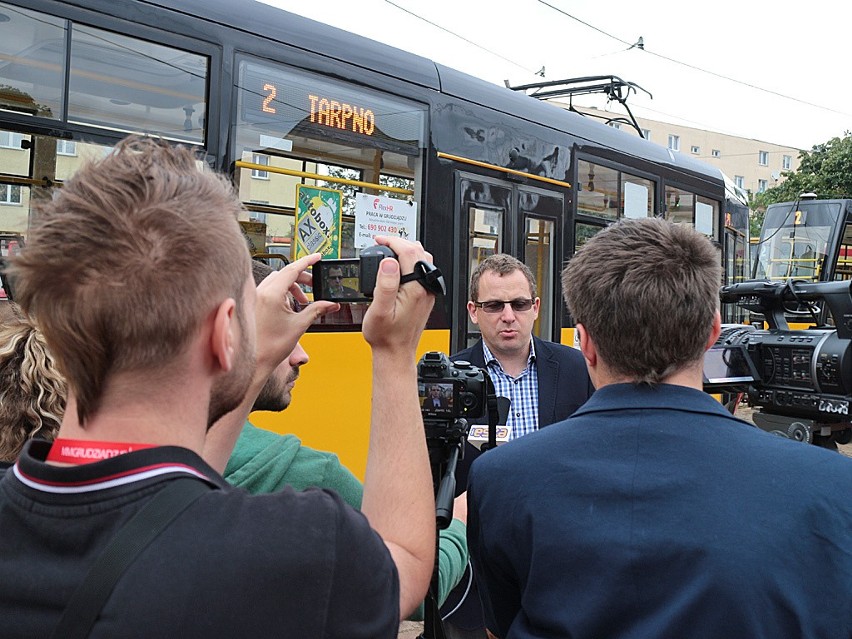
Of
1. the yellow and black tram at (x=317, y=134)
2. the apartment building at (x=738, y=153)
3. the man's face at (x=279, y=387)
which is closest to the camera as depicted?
the man's face at (x=279, y=387)

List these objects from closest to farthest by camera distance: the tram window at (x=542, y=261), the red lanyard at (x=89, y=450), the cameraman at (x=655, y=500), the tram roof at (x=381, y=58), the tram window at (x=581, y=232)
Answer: the red lanyard at (x=89, y=450) → the cameraman at (x=655, y=500) → the tram roof at (x=381, y=58) → the tram window at (x=542, y=261) → the tram window at (x=581, y=232)

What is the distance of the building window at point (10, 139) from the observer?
3.76 m

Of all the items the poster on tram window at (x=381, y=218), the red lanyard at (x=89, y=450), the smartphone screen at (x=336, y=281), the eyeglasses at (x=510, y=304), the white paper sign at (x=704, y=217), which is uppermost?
the white paper sign at (x=704, y=217)

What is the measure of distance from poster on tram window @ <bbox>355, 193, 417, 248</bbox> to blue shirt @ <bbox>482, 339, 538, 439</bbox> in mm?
1699

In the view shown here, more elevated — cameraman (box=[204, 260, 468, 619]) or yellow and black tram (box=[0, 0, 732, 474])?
yellow and black tram (box=[0, 0, 732, 474])

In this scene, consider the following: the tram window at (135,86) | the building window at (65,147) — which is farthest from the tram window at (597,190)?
the building window at (65,147)

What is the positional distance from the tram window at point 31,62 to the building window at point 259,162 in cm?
108

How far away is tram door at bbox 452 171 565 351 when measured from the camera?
6020 mm

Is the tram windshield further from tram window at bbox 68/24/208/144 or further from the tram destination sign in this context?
tram window at bbox 68/24/208/144

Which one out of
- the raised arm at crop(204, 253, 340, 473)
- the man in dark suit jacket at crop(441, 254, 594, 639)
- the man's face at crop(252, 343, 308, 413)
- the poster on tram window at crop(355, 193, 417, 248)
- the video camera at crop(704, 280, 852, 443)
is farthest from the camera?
the poster on tram window at crop(355, 193, 417, 248)

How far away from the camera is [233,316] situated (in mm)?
1202

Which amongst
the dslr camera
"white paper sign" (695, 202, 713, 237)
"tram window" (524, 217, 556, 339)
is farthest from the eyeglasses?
"white paper sign" (695, 202, 713, 237)

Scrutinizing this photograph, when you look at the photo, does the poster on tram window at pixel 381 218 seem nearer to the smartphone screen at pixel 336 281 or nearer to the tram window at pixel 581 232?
the tram window at pixel 581 232

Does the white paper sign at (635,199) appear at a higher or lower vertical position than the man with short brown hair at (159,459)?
higher
